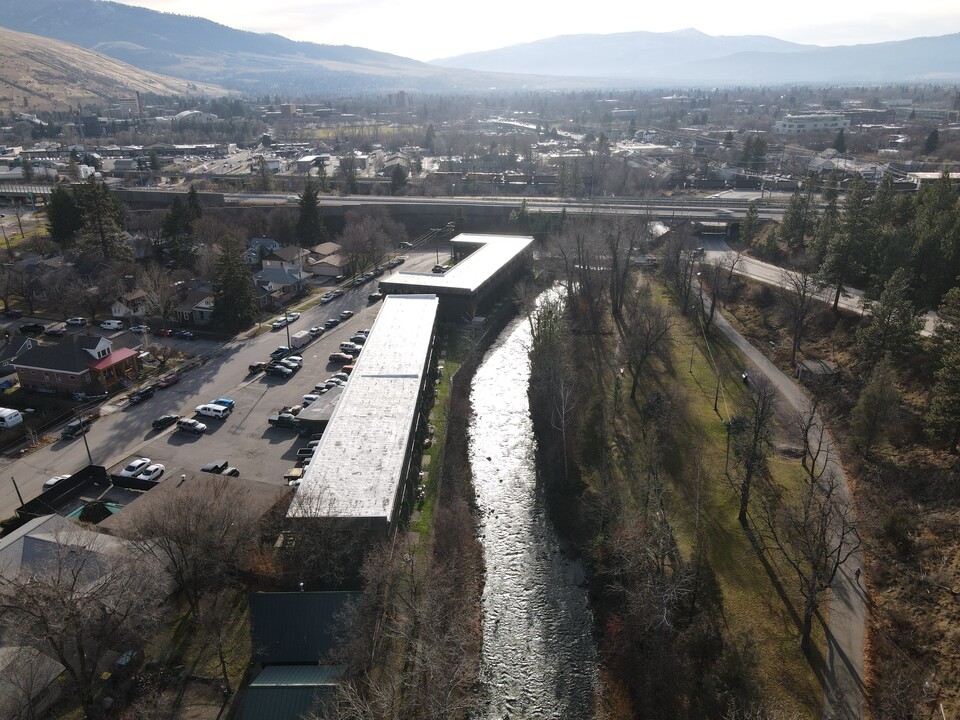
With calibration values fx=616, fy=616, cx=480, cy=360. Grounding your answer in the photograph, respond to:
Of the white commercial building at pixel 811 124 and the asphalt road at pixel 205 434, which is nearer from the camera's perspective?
the asphalt road at pixel 205 434

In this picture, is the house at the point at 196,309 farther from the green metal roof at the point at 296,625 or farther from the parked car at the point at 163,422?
the green metal roof at the point at 296,625

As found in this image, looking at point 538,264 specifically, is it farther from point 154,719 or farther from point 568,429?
point 154,719

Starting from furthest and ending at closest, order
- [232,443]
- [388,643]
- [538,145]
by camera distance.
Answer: [538,145], [232,443], [388,643]

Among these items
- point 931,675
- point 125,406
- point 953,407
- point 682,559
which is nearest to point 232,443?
point 125,406

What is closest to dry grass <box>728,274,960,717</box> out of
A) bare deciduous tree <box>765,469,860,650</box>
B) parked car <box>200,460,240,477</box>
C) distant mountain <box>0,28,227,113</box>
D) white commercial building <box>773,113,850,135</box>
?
bare deciduous tree <box>765,469,860,650</box>

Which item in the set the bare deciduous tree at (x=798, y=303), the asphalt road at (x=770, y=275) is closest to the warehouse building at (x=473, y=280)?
the asphalt road at (x=770, y=275)

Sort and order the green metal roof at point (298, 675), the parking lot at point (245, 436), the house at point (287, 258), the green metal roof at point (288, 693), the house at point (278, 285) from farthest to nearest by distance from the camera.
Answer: the house at point (287, 258), the house at point (278, 285), the parking lot at point (245, 436), the green metal roof at point (298, 675), the green metal roof at point (288, 693)

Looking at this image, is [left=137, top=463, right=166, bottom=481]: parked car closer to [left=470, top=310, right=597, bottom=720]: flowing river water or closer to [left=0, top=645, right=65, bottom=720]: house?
[left=0, top=645, right=65, bottom=720]: house

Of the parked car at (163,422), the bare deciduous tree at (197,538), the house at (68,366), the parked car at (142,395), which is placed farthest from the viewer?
the house at (68,366)
